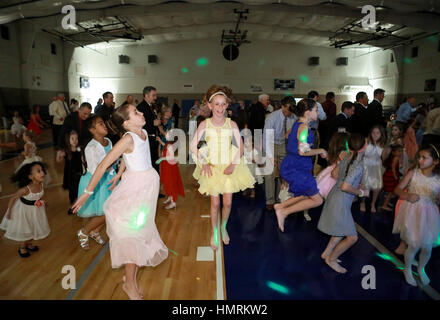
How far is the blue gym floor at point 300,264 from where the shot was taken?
2459 mm

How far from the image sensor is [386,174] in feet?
14.9

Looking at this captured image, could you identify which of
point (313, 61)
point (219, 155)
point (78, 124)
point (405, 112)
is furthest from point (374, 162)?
point (313, 61)

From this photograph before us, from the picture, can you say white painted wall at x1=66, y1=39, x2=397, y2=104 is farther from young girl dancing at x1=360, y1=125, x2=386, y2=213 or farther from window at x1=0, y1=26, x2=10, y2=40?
young girl dancing at x1=360, y1=125, x2=386, y2=213

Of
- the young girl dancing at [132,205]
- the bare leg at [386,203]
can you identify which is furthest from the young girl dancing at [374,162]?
the young girl dancing at [132,205]

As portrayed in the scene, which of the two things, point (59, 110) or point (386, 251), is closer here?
point (386, 251)

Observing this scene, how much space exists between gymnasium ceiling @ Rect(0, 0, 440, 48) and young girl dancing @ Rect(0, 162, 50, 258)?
8.77 meters

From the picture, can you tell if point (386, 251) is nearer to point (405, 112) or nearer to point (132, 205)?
point (132, 205)

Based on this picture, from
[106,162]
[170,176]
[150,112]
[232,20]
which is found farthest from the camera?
[232,20]

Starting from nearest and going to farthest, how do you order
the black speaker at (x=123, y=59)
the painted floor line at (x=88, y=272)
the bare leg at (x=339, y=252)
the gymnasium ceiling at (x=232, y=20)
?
1. the painted floor line at (x=88, y=272)
2. the bare leg at (x=339, y=252)
3. the gymnasium ceiling at (x=232, y=20)
4. the black speaker at (x=123, y=59)

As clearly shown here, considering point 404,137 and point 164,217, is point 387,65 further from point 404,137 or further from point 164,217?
point 164,217

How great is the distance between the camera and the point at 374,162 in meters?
4.52

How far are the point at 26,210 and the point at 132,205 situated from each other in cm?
144

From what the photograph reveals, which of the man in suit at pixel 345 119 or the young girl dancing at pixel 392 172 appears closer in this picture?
the young girl dancing at pixel 392 172

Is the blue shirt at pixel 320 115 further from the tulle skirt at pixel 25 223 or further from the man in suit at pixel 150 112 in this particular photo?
the tulle skirt at pixel 25 223
